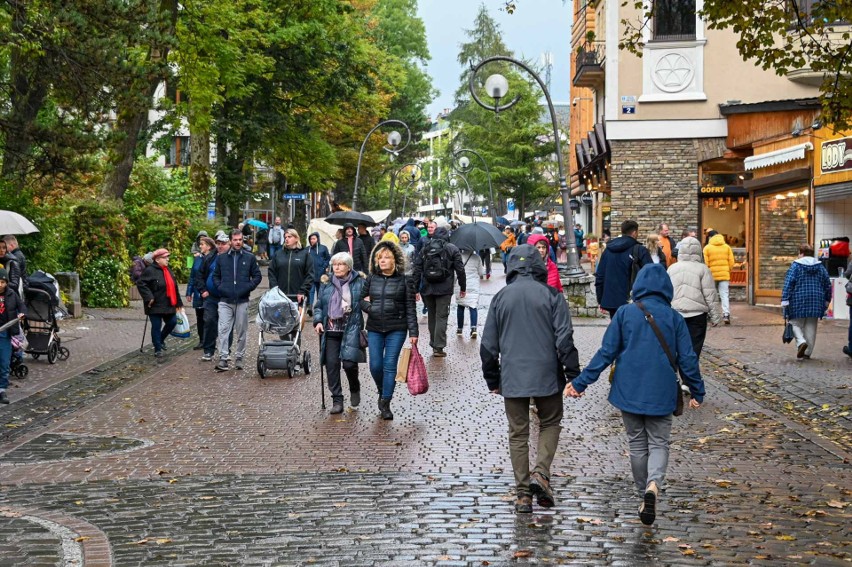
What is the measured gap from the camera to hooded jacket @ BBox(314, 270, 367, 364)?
11.8 metres

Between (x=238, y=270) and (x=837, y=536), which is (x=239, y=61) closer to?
(x=238, y=270)

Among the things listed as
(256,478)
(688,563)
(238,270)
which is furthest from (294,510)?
(238,270)

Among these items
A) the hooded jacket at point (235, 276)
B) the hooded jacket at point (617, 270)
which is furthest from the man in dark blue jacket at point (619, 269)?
the hooded jacket at point (235, 276)

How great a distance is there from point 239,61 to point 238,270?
21.7 m

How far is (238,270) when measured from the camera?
51.1 ft

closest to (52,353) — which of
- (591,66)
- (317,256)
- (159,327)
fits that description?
(159,327)

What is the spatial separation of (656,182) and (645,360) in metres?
23.2

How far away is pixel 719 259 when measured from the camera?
72.0 ft

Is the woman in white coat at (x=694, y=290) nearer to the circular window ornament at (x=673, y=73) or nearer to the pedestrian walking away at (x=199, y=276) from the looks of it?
the pedestrian walking away at (x=199, y=276)

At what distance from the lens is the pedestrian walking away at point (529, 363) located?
771 cm

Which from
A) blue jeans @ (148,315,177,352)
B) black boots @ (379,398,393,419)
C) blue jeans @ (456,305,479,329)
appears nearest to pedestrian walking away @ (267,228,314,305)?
blue jeans @ (148,315,177,352)

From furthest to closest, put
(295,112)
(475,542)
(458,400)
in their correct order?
(295,112) < (458,400) < (475,542)

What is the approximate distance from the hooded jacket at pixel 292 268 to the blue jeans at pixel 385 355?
15.8ft

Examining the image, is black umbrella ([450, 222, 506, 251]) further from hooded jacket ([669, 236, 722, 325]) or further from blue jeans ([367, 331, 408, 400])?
blue jeans ([367, 331, 408, 400])
